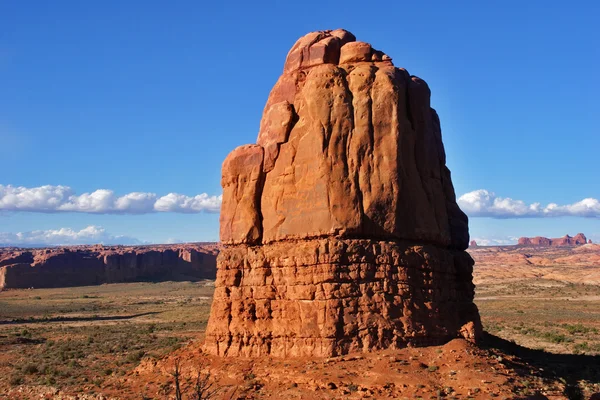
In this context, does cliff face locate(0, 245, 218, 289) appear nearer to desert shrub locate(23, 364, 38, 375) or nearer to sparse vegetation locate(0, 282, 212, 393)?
sparse vegetation locate(0, 282, 212, 393)

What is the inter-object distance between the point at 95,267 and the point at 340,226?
307 feet

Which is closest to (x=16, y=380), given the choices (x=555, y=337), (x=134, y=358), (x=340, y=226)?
(x=134, y=358)

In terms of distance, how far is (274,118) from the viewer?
1969cm

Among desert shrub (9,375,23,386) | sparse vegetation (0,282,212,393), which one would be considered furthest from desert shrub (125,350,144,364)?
desert shrub (9,375,23,386)

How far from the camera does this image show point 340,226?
17.4 m

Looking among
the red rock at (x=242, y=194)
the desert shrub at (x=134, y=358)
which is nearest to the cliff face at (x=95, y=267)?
the desert shrub at (x=134, y=358)

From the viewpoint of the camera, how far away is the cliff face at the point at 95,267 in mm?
93438

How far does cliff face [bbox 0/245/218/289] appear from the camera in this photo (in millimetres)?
93438

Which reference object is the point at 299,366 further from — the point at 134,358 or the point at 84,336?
the point at 84,336

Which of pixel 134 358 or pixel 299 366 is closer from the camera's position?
pixel 299 366

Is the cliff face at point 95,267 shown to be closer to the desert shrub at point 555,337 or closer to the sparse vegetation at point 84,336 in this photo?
the sparse vegetation at point 84,336

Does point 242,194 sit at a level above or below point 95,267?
above

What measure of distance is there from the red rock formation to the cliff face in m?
82.5

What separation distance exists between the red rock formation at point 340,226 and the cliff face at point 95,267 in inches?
3247
